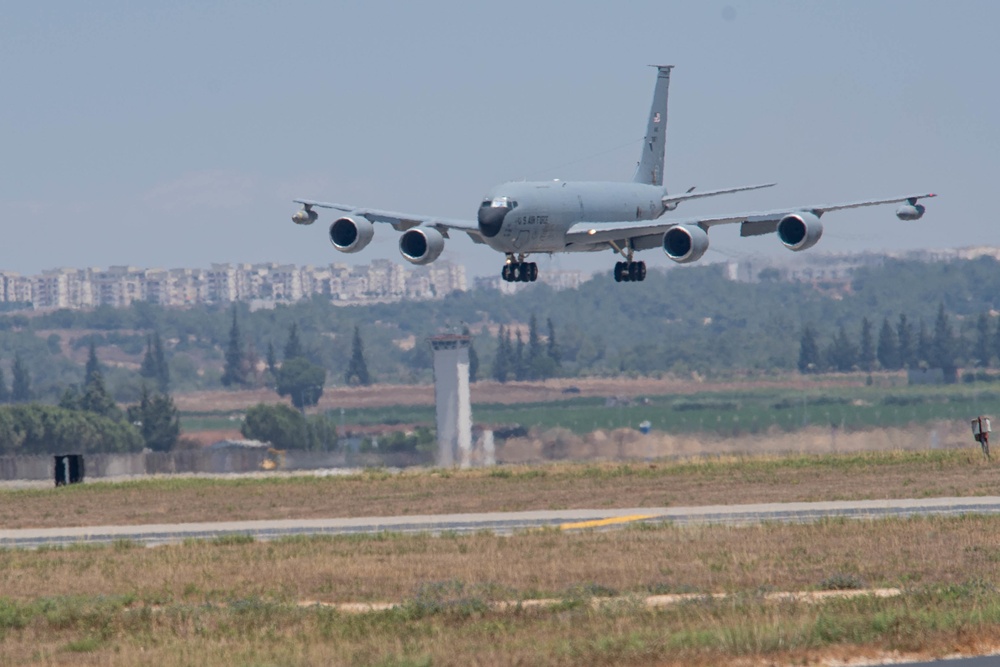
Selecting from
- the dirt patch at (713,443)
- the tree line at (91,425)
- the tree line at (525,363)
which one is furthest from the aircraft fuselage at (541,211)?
the tree line at (525,363)

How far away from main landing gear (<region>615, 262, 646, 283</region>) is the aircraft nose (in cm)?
957

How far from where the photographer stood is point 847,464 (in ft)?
190

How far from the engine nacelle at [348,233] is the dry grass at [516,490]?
946 centimetres

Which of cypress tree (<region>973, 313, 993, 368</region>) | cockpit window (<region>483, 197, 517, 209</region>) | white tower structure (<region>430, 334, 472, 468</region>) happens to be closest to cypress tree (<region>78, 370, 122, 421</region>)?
white tower structure (<region>430, 334, 472, 468</region>)

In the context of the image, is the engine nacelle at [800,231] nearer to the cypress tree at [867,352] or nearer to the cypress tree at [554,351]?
the cypress tree at [867,352]

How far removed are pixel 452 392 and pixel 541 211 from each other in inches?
3163

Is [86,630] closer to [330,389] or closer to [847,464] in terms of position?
[847,464]

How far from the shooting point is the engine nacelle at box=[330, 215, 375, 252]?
62750 mm

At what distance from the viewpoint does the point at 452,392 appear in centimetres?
14012

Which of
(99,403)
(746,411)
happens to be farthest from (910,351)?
(99,403)

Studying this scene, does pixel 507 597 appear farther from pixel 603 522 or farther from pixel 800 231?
pixel 800 231

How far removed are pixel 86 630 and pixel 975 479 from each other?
32000 mm

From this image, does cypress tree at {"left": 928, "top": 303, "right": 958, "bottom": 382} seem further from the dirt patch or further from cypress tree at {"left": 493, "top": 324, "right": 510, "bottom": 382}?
cypress tree at {"left": 493, "top": 324, "right": 510, "bottom": 382}

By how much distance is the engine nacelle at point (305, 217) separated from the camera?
62156mm
